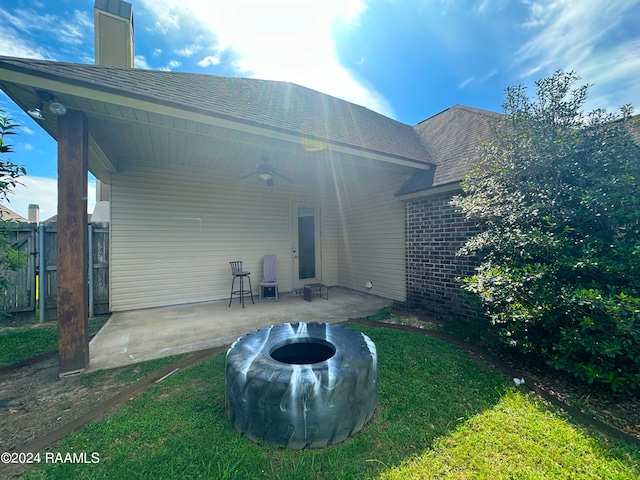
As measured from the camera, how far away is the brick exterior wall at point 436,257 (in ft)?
14.5

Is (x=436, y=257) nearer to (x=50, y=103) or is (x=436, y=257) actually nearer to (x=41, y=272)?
(x=50, y=103)

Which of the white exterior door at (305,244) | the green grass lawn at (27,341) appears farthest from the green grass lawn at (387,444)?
the white exterior door at (305,244)

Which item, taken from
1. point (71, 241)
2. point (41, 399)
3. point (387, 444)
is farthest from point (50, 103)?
point (387, 444)

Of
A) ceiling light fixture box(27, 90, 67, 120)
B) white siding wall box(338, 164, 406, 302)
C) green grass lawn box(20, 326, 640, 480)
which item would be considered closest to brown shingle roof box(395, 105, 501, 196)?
white siding wall box(338, 164, 406, 302)

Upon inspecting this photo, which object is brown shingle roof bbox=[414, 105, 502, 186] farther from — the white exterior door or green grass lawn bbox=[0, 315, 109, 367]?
green grass lawn bbox=[0, 315, 109, 367]

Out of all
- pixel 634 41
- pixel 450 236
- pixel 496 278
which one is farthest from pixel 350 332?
pixel 634 41

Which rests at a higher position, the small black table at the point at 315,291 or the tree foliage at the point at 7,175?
the tree foliage at the point at 7,175

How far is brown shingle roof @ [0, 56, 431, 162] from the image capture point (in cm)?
272

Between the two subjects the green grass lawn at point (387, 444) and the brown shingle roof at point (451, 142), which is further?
the brown shingle roof at point (451, 142)

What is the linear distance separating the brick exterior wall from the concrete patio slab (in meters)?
1.02

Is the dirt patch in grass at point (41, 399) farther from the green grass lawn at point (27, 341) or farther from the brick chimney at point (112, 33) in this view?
the brick chimney at point (112, 33)

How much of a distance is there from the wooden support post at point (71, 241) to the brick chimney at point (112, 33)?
20.3 feet

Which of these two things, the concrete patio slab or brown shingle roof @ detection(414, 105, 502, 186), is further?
brown shingle roof @ detection(414, 105, 502, 186)

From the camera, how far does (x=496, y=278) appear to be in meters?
2.88
